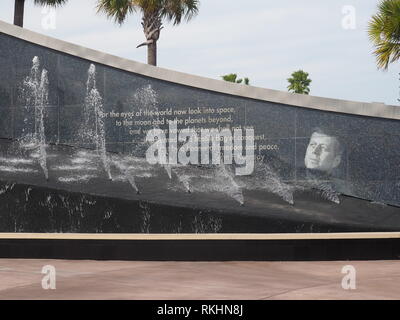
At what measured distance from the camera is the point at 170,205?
1733cm

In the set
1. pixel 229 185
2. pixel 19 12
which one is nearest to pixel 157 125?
pixel 229 185

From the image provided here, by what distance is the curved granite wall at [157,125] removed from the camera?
16.2 metres

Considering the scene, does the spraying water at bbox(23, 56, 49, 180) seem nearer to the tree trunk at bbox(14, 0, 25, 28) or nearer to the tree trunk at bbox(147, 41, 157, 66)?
the tree trunk at bbox(14, 0, 25, 28)

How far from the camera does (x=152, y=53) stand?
26125mm

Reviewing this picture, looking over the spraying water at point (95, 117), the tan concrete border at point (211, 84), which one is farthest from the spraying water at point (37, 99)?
the spraying water at point (95, 117)

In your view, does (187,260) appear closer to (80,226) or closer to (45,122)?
(80,226)

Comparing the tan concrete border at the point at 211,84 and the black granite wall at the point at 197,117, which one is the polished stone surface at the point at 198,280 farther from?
the tan concrete border at the point at 211,84

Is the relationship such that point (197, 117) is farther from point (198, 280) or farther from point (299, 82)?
point (299, 82)

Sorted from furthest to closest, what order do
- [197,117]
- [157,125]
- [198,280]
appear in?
[157,125] < [197,117] < [198,280]

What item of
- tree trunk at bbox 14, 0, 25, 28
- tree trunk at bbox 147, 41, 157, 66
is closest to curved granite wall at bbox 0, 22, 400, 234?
tree trunk at bbox 14, 0, 25, 28

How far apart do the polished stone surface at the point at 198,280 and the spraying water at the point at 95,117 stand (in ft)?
16.2

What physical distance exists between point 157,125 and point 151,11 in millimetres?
9544
